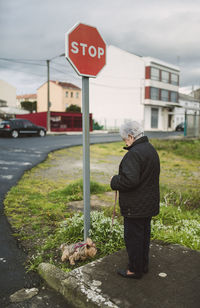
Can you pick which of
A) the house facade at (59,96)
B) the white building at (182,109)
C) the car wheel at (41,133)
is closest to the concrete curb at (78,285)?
the car wheel at (41,133)

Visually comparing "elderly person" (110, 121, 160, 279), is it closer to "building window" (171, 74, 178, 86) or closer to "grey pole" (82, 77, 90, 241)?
"grey pole" (82, 77, 90, 241)

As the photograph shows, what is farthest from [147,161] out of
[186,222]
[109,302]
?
[186,222]

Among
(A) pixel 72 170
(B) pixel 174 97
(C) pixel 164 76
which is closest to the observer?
(A) pixel 72 170

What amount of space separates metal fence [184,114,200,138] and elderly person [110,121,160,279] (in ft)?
71.5

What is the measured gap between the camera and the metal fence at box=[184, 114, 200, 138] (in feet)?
76.9

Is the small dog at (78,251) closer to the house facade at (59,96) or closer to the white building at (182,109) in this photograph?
the white building at (182,109)

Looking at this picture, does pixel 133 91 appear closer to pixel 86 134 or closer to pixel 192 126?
pixel 192 126

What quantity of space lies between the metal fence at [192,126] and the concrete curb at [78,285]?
22.0 m

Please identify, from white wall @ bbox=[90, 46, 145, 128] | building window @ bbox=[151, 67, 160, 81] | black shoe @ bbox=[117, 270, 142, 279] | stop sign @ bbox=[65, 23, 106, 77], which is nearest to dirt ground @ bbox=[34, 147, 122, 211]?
black shoe @ bbox=[117, 270, 142, 279]

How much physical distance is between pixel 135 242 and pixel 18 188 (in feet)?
13.7

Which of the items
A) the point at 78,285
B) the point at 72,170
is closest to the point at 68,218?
the point at 78,285

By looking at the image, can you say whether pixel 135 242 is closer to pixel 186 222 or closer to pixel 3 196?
pixel 186 222

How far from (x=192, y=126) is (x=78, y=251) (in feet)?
73.5

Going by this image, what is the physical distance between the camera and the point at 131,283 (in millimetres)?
2654
